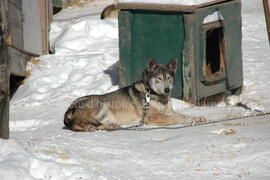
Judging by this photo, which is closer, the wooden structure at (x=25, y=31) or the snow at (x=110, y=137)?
the snow at (x=110, y=137)

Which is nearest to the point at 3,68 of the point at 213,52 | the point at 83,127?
the point at 83,127

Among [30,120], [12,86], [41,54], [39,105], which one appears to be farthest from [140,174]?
[41,54]

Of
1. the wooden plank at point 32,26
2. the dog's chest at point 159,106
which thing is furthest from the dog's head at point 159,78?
the wooden plank at point 32,26

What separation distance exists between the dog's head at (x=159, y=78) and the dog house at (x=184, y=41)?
1192mm

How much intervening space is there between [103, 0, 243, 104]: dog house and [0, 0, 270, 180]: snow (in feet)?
1.30

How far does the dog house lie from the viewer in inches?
381

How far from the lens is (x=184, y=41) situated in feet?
32.0

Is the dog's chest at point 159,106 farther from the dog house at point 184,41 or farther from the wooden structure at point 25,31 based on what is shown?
the wooden structure at point 25,31

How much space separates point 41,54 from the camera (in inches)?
512

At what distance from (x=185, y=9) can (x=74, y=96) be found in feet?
9.05

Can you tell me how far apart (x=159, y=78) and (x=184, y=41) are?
146cm

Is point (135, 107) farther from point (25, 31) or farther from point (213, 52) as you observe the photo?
point (25, 31)

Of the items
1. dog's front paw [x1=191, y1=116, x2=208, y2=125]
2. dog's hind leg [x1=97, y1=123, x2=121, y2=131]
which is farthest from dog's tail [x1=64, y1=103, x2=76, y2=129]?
dog's front paw [x1=191, y1=116, x2=208, y2=125]

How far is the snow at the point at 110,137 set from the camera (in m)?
5.41
